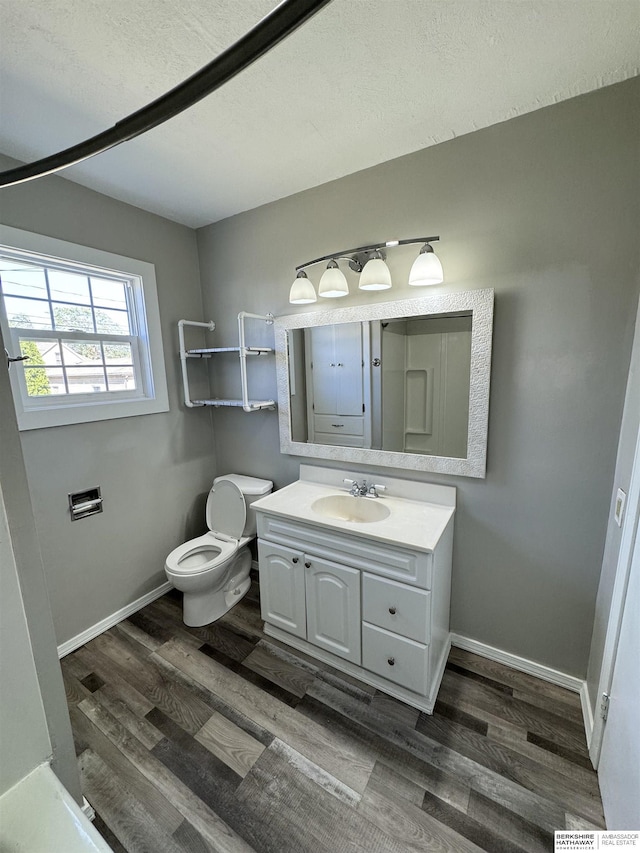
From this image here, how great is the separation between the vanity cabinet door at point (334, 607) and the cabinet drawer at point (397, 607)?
0.19 feet

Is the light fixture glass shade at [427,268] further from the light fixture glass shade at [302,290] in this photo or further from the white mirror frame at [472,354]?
the light fixture glass shade at [302,290]

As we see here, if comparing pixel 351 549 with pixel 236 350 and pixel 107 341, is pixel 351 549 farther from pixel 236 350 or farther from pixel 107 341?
pixel 107 341

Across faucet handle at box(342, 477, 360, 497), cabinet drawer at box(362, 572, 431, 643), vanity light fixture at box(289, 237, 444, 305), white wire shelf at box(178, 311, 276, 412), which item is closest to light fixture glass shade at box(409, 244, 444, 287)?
vanity light fixture at box(289, 237, 444, 305)

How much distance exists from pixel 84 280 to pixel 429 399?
2055 mm

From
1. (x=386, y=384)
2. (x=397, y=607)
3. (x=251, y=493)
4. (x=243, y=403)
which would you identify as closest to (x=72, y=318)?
A: (x=243, y=403)

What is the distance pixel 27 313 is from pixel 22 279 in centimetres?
17

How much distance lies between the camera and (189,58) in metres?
1.11

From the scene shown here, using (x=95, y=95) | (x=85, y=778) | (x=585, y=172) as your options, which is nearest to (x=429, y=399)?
(x=585, y=172)

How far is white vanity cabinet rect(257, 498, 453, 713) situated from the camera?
144 cm

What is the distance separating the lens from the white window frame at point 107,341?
1.63 metres

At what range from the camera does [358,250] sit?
1.69 metres

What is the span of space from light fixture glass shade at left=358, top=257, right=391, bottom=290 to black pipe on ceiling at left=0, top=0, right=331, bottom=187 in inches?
43.1

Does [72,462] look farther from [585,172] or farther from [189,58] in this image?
[585,172]

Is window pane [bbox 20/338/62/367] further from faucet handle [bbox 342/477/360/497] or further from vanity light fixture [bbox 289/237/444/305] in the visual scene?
faucet handle [bbox 342/477/360/497]
